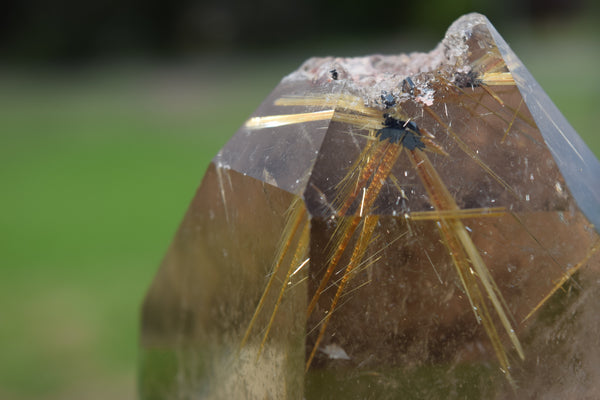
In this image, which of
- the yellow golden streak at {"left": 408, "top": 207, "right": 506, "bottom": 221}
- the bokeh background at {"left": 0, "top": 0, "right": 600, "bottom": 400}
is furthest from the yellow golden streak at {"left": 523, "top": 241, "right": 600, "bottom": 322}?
the bokeh background at {"left": 0, "top": 0, "right": 600, "bottom": 400}

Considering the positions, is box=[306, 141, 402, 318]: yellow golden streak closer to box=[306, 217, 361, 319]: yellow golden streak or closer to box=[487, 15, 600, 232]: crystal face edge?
box=[306, 217, 361, 319]: yellow golden streak

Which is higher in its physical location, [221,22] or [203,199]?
[203,199]

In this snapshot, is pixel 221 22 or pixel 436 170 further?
pixel 221 22

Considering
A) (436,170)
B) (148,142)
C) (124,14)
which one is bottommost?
(148,142)

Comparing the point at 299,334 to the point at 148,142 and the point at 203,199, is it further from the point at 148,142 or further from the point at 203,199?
the point at 148,142

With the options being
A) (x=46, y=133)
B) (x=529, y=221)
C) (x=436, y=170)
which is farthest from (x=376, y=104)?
(x=46, y=133)

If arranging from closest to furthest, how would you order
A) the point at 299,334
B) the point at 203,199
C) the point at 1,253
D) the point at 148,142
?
the point at 299,334 < the point at 203,199 < the point at 1,253 < the point at 148,142
